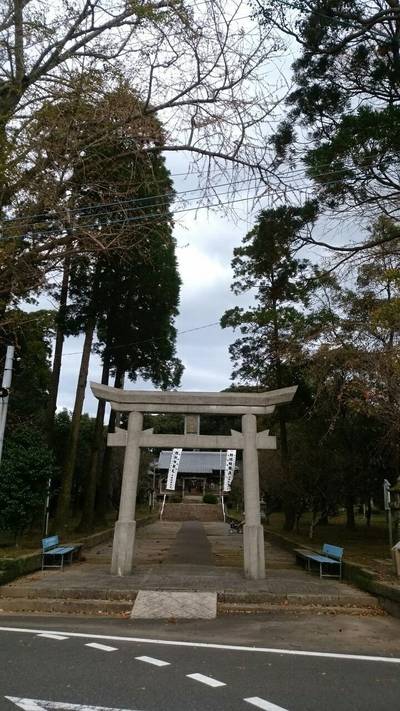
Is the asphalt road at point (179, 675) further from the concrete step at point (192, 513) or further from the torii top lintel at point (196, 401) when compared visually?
the concrete step at point (192, 513)

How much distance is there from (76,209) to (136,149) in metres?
2.29

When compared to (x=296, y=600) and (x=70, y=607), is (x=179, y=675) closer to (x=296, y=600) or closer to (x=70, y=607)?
(x=70, y=607)

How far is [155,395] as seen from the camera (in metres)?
12.8

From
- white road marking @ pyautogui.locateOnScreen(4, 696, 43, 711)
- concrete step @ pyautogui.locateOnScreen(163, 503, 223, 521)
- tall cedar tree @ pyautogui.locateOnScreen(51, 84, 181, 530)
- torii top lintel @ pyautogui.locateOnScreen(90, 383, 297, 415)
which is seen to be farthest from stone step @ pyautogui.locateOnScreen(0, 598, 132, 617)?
concrete step @ pyautogui.locateOnScreen(163, 503, 223, 521)

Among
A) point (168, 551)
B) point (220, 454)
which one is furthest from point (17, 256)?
point (220, 454)

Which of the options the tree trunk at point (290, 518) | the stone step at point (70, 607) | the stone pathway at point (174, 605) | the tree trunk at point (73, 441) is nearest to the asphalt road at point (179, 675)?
the stone pathway at point (174, 605)

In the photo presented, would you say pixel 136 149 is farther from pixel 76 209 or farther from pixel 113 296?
pixel 113 296

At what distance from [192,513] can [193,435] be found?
106 ft

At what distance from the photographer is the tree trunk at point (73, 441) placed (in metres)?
18.2

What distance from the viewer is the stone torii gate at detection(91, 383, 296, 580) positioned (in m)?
12.5

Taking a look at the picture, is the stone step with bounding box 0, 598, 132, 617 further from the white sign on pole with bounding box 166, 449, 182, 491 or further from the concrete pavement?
the white sign on pole with bounding box 166, 449, 182, 491

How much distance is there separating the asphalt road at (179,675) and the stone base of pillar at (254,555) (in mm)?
4461

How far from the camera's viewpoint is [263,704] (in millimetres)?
4621

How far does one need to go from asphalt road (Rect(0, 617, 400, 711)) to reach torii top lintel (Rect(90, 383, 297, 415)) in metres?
5.87
